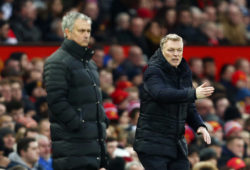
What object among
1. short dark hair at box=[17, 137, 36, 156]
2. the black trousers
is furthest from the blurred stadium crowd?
the black trousers

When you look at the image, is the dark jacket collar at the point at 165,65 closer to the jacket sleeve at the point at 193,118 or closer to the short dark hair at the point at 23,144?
the jacket sleeve at the point at 193,118

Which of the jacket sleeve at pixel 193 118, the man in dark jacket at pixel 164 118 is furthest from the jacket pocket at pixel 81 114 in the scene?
the jacket sleeve at pixel 193 118

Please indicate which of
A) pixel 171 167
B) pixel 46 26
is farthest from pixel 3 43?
pixel 171 167

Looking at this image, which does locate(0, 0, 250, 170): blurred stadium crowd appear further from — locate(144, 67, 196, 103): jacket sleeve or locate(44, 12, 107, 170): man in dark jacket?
locate(144, 67, 196, 103): jacket sleeve

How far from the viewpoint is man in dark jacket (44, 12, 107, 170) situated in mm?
7480

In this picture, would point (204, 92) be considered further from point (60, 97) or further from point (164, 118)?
point (60, 97)

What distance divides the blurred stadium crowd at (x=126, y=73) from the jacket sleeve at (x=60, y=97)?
2.84m

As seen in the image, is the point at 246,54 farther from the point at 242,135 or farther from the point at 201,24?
the point at 242,135

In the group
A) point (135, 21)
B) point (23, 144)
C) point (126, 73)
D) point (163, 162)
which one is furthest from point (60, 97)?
point (135, 21)

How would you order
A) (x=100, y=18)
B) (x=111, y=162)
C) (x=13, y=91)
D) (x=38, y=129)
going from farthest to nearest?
(x=100, y=18) < (x=13, y=91) < (x=38, y=129) < (x=111, y=162)

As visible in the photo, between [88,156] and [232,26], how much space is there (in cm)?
1265

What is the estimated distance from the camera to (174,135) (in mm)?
7953

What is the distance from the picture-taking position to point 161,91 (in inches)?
305

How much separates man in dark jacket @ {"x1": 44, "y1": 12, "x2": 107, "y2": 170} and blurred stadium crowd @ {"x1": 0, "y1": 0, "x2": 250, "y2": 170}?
2.69 metres
